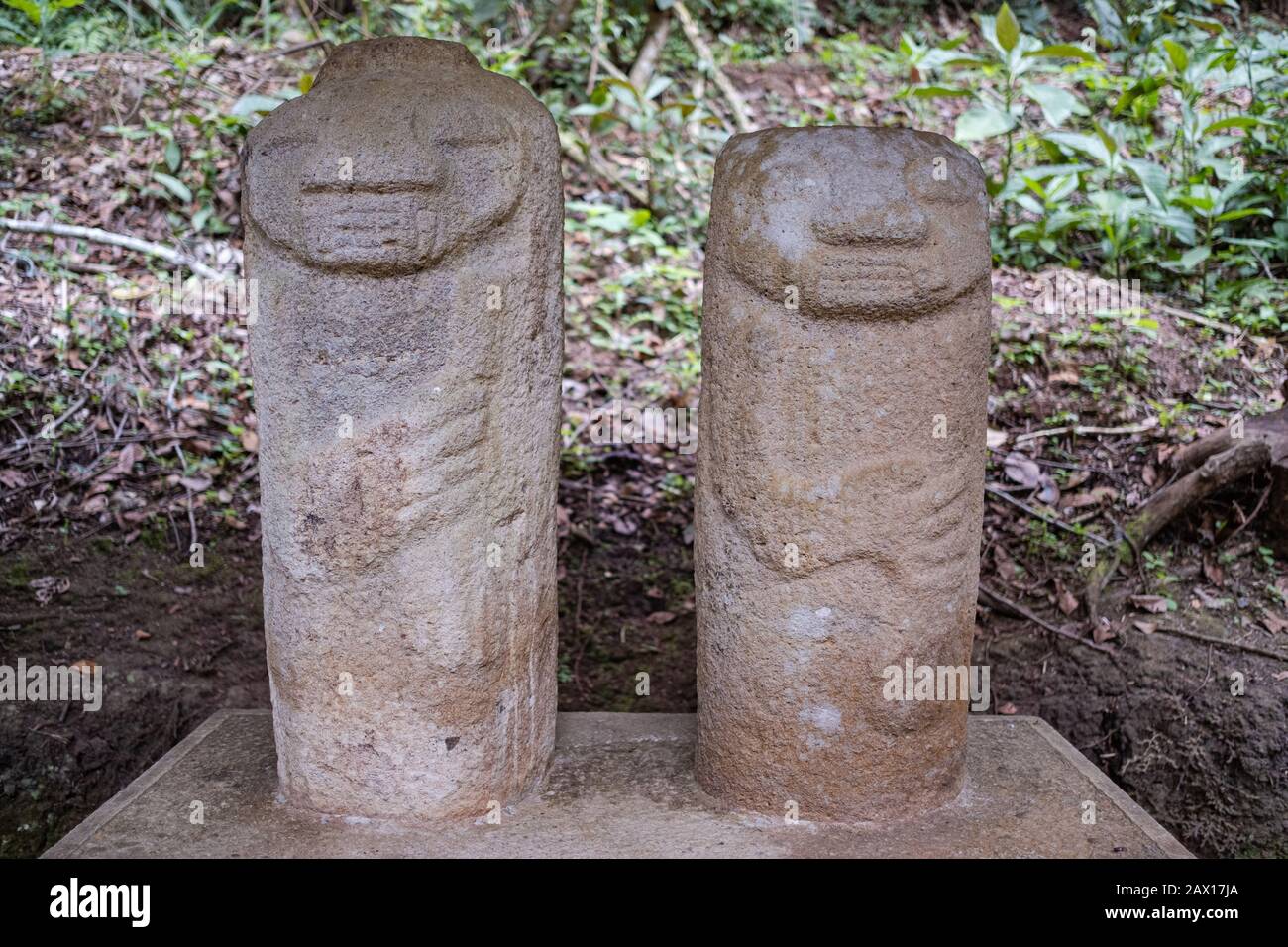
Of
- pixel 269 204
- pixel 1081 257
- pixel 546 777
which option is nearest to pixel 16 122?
pixel 269 204

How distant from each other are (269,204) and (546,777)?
1.39 m

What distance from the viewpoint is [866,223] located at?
2.43 meters

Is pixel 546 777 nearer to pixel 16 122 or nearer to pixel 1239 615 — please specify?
pixel 1239 615

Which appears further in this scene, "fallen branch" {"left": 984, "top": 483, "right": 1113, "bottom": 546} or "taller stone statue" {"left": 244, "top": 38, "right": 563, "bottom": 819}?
"fallen branch" {"left": 984, "top": 483, "right": 1113, "bottom": 546}

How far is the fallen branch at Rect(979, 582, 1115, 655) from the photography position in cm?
384

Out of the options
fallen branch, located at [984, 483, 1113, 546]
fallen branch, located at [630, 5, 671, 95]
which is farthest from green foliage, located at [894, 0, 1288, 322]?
fallen branch, located at [984, 483, 1113, 546]

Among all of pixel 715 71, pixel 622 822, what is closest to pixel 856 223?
pixel 622 822

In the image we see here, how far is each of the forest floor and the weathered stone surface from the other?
1.27 m

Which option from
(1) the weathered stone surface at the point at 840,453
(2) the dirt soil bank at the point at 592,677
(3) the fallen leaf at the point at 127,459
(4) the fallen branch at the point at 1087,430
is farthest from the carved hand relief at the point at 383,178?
(4) the fallen branch at the point at 1087,430

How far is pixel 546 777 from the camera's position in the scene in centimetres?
286

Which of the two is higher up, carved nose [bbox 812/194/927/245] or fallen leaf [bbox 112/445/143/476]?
carved nose [bbox 812/194/927/245]

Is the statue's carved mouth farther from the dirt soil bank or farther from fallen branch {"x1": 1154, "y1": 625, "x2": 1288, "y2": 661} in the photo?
fallen branch {"x1": 1154, "y1": 625, "x2": 1288, "y2": 661}

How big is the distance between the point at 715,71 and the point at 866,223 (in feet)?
A: 13.5


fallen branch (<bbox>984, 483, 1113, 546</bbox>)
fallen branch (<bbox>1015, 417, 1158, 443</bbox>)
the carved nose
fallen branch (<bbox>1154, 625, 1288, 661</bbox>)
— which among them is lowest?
fallen branch (<bbox>1154, 625, 1288, 661</bbox>)
